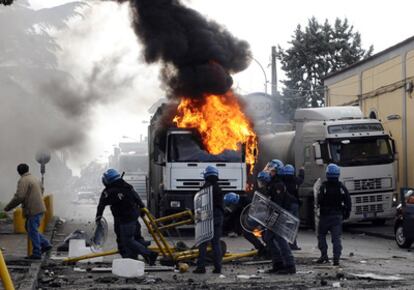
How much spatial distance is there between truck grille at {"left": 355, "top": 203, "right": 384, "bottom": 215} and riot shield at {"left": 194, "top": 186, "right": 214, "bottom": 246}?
11.2 metres

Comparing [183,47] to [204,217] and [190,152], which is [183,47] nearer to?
[190,152]

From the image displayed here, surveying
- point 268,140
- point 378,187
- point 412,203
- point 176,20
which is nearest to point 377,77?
point 268,140

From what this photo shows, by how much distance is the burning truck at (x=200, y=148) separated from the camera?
2070 cm

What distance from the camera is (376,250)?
55.9 ft

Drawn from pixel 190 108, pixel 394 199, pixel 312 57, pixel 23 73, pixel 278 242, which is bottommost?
pixel 278 242

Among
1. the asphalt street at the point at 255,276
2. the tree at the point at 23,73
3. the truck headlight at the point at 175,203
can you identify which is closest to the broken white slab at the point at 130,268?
the asphalt street at the point at 255,276

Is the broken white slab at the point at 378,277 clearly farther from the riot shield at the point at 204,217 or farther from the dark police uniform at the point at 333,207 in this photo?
the riot shield at the point at 204,217

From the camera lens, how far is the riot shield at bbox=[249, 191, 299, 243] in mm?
12062

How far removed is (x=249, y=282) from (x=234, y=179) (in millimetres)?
9856

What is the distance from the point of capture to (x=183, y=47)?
2139cm

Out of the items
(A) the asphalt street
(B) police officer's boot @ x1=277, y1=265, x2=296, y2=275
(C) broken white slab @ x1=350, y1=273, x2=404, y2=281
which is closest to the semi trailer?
(A) the asphalt street

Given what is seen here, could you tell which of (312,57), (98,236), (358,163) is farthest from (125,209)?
(312,57)

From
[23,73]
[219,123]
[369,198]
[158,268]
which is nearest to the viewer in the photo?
[158,268]

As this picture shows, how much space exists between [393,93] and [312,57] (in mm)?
26813
